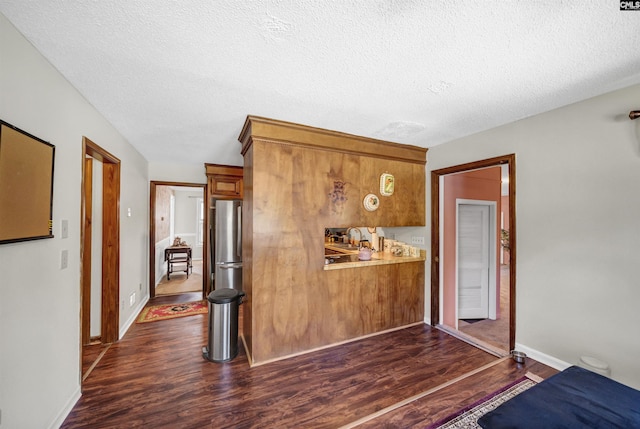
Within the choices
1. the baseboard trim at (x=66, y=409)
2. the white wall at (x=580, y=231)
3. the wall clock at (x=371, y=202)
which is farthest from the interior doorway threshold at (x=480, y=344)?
the baseboard trim at (x=66, y=409)

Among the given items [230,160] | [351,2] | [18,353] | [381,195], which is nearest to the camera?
[351,2]

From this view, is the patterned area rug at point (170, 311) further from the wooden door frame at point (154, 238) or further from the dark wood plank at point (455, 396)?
the dark wood plank at point (455, 396)

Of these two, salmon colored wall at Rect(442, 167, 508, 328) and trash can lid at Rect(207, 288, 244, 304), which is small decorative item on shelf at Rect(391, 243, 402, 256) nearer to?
salmon colored wall at Rect(442, 167, 508, 328)

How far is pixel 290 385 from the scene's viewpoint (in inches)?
84.7

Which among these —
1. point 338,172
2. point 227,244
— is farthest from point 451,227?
point 227,244

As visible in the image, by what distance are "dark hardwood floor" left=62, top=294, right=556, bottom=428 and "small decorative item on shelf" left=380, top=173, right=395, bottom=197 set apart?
1.84 metres

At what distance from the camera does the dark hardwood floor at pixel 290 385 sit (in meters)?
1.79

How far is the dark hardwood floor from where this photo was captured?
5.87ft

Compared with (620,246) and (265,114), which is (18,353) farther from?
(620,246)

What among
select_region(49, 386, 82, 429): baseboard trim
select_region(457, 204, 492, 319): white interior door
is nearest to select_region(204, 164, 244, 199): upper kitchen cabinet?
select_region(49, 386, 82, 429): baseboard trim

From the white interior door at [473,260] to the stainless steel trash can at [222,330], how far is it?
11.0 ft

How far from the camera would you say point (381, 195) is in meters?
3.21

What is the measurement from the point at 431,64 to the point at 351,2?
0.75 m

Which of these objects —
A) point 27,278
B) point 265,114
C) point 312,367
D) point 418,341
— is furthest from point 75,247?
point 418,341
